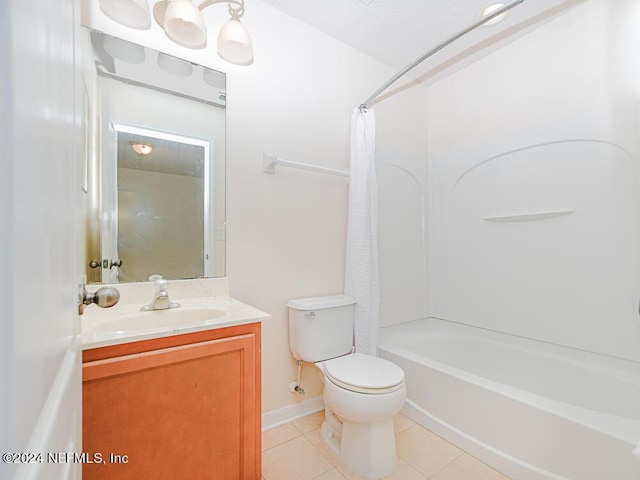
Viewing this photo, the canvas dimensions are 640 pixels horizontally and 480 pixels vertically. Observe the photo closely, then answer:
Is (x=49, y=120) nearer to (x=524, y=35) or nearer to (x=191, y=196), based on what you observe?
(x=191, y=196)

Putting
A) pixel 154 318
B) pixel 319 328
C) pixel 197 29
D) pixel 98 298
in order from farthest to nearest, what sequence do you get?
pixel 319 328, pixel 197 29, pixel 154 318, pixel 98 298

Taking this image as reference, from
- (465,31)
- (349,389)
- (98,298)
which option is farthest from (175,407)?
(465,31)

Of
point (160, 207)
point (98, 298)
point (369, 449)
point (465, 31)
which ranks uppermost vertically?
point (465, 31)

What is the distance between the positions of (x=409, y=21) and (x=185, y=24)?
134 cm

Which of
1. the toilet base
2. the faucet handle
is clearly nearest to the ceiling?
the faucet handle

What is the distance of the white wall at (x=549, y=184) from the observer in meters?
1.62

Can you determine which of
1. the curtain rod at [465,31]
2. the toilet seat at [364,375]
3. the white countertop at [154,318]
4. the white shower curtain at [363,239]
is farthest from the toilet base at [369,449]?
the curtain rod at [465,31]

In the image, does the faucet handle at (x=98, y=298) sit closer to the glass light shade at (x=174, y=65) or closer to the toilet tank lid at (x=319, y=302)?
the toilet tank lid at (x=319, y=302)

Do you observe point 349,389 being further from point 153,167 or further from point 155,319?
point 153,167

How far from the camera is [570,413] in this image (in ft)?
4.17

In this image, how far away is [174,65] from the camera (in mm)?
1476

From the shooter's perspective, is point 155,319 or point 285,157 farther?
point 285,157

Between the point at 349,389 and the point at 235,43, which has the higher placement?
the point at 235,43

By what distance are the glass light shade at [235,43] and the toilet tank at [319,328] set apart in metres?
1.31
